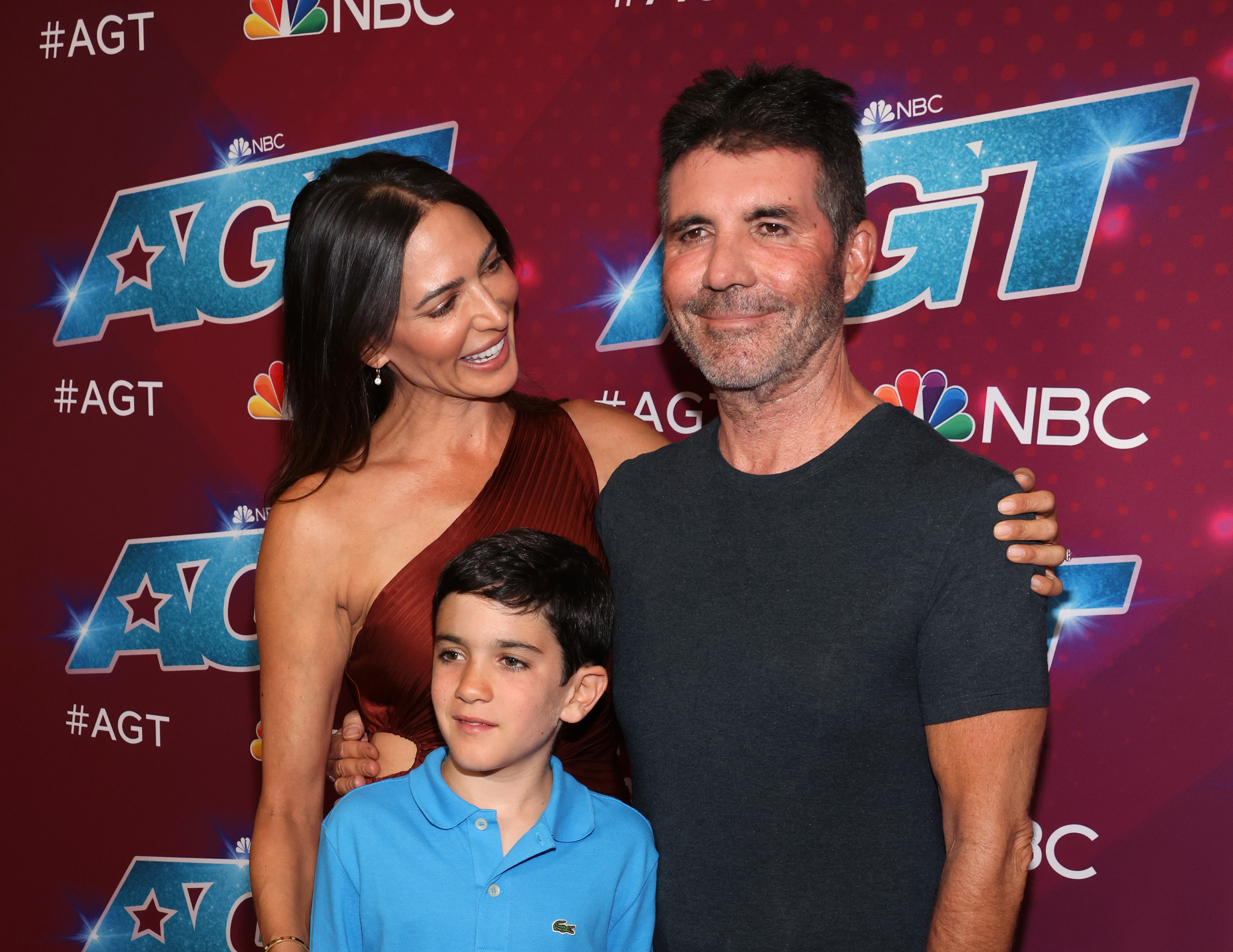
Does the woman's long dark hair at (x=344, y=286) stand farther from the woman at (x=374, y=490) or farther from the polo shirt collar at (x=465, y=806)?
the polo shirt collar at (x=465, y=806)

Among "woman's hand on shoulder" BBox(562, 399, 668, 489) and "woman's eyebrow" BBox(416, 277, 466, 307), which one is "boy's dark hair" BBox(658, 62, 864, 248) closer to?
"woman's eyebrow" BBox(416, 277, 466, 307)

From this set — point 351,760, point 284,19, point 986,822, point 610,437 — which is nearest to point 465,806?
point 351,760

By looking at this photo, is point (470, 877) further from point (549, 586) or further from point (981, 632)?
point (981, 632)

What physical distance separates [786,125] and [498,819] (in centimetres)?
120

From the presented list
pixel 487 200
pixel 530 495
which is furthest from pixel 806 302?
pixel 487 200

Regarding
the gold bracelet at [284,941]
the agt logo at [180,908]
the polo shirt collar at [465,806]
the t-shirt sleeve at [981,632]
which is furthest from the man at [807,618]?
the agt logo at [180,908]

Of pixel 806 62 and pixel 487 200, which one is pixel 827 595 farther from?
pixel 487 200

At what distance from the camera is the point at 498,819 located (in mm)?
1646

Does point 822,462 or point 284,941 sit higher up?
point 822,462

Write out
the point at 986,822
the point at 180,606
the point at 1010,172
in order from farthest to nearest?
the point at 180,606, the point at 1010,172, the point at 986,822

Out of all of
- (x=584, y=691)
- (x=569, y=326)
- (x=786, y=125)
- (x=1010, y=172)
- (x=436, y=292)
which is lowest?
Result: (x=584, y=691)

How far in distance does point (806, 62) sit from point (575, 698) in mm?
1793

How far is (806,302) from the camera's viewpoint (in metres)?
1.61

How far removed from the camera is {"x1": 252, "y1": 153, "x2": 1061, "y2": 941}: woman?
1899mm
